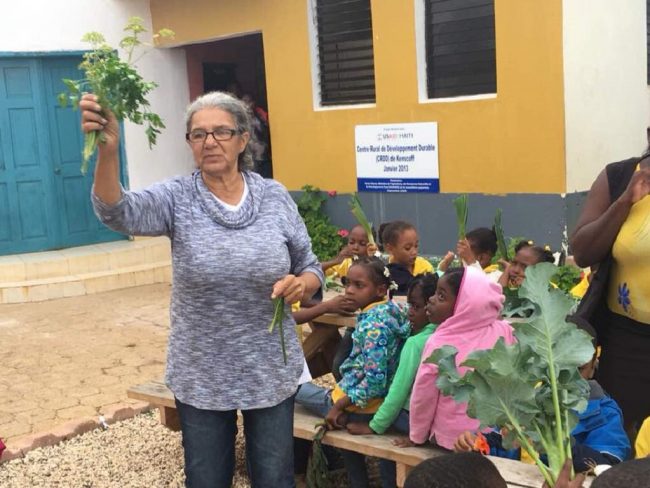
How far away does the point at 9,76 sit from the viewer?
9539 mm

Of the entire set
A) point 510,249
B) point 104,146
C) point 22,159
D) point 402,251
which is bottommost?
point 510,249

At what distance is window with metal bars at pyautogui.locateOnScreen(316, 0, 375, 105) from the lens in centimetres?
877

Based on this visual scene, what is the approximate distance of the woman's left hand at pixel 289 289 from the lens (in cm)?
255

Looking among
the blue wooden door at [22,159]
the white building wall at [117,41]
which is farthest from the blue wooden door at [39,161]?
the white building wall at [117,41]

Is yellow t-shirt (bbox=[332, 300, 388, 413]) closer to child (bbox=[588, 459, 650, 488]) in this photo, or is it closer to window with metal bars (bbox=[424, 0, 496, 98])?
child (bbox=[588, 459, 650, 488])

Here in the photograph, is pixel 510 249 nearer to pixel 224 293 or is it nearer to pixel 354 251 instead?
pixel 354 251

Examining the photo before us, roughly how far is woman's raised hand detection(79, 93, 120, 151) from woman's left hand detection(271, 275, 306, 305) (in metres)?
0.66

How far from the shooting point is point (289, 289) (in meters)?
2.56

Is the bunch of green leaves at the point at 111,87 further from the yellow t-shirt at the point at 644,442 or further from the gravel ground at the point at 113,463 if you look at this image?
the gravel ground at the point at 113,463

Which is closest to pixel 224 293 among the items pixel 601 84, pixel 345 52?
pixel 601 84

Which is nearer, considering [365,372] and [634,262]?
[634,262]

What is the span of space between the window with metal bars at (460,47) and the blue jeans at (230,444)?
18.9ft

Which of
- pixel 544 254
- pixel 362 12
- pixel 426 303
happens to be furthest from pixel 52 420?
pixel 362 12

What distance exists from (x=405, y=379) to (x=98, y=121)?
162 cm
